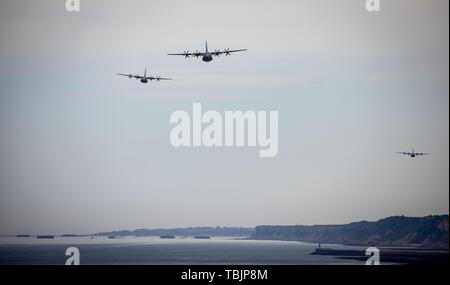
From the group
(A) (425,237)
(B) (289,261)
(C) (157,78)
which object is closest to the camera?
(C) (157,78)
